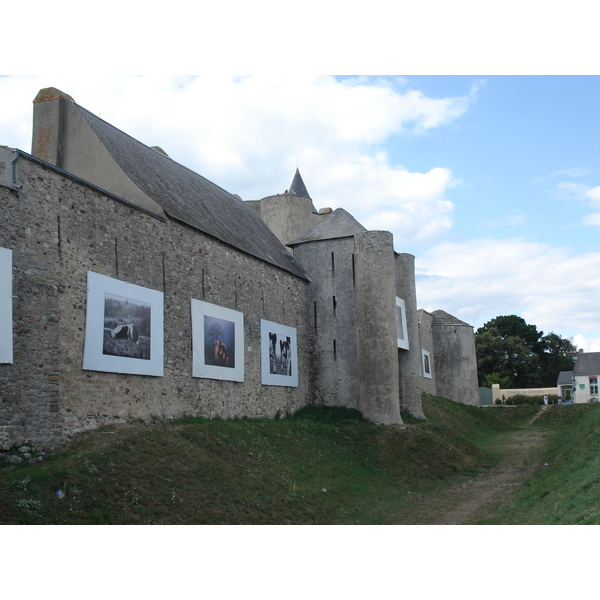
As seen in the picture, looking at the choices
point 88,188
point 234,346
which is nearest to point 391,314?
point 234,346

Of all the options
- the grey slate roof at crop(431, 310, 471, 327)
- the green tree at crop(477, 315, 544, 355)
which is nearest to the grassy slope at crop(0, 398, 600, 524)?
the grey slate roof at crop(431, 310, 471, 327)

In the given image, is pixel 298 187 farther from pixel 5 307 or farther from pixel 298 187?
pixel 5 307

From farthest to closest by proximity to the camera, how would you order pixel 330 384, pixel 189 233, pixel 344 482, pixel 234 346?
pixel 330 384, pixel 234 346, pixel 189 233, pixel 344 482

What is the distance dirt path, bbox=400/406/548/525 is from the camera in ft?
52.9

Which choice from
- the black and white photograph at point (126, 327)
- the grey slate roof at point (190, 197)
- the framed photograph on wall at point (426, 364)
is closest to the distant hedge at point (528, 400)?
the framed photograph on wall at point (426, 364)

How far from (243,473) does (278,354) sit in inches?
399

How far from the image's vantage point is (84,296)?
1628 centimetres

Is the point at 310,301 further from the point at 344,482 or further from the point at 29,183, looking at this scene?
the point at 29,183

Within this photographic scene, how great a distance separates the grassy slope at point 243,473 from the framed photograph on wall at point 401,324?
5821 millimetres

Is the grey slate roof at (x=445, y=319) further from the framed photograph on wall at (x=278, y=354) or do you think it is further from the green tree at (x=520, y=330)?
the green tree at (x=520, y=330)

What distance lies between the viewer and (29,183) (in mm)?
14938

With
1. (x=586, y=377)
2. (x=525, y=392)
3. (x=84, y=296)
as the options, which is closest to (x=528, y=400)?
(x=525, y=392)

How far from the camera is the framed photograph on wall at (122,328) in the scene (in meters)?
16.4

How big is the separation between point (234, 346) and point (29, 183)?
33.2 ft
